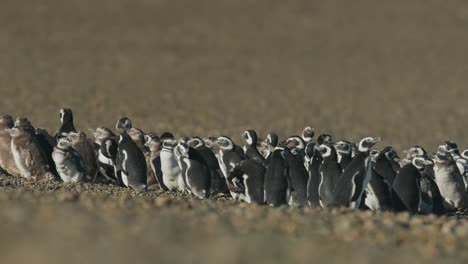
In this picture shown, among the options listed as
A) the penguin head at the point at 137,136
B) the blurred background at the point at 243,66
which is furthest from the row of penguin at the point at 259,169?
the blurred background at the point at 243,66

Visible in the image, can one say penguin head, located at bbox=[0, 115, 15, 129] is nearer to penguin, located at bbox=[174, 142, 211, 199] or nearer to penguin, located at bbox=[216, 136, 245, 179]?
penguin, located at bbox=[174, 142, 211, 199]

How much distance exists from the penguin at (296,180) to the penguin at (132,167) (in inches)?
81.6

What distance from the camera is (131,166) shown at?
13406mm

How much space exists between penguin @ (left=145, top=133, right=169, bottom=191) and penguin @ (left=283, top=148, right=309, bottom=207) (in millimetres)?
2169

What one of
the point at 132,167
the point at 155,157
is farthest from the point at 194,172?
the point at 155,157

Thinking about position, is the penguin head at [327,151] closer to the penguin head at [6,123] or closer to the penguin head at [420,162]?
the penguin head at [420,162]

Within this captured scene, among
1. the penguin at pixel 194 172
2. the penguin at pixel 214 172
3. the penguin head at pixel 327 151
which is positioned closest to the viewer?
the penguin head at pixel 327 151

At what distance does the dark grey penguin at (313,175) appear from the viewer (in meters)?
12.0

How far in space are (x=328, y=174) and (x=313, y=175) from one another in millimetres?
370

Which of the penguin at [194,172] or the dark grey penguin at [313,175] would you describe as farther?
the penguin at [194,172]

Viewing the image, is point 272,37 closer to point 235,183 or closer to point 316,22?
point 316,22

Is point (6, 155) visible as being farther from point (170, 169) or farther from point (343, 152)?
point (343, 152)

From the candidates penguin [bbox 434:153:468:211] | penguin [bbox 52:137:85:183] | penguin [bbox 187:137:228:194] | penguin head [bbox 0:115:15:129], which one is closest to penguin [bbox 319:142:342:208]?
penguin [bbox 187:137:228:194]

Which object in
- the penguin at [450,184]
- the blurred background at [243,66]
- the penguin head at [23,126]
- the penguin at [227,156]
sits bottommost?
the penguin at [450,184]
